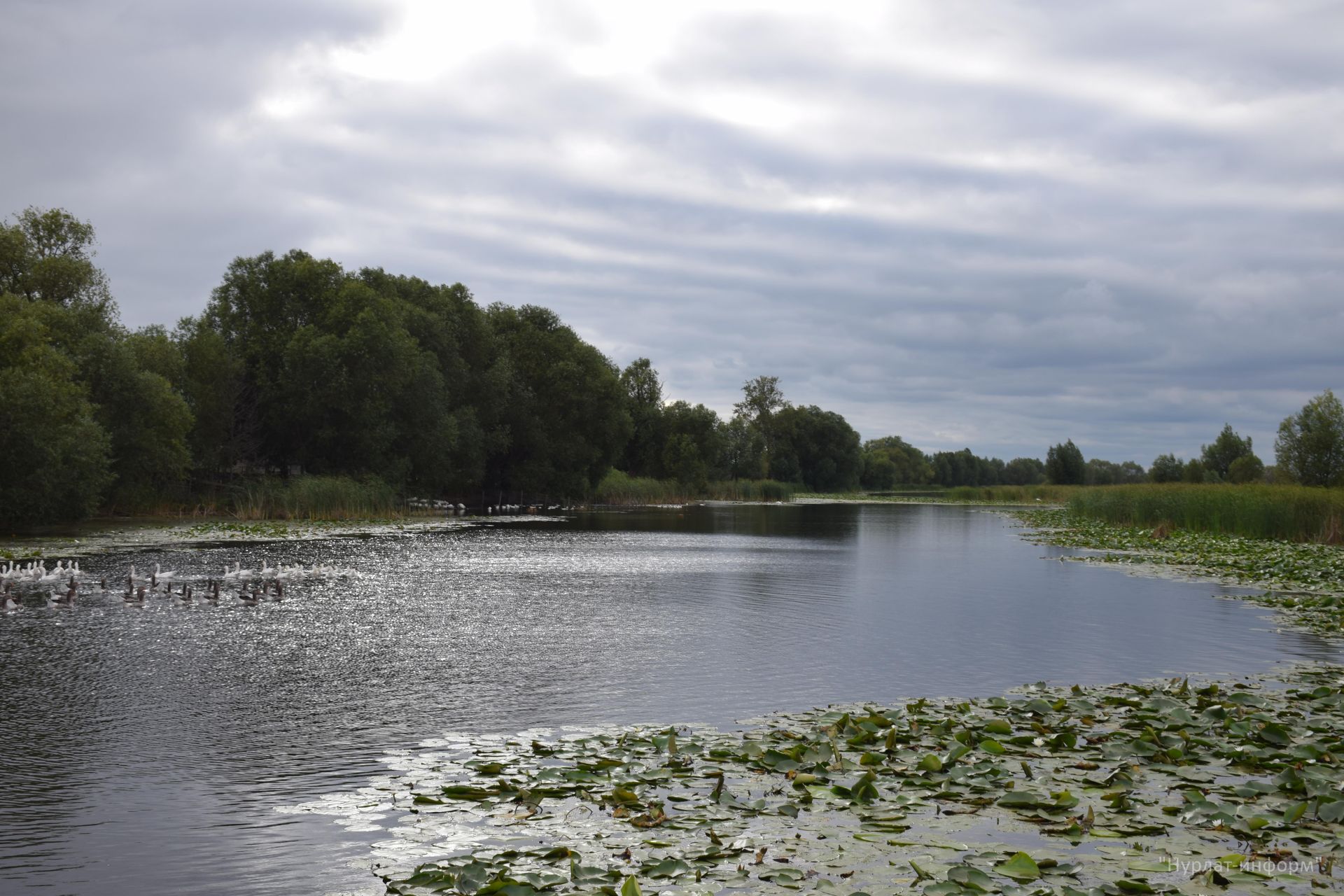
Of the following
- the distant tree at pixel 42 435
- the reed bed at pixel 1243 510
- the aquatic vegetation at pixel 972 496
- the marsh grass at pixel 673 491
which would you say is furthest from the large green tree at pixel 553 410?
the aquatic vegetation at pixel 972 496

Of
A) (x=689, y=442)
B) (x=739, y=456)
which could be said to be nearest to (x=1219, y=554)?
(x=689, y=442)

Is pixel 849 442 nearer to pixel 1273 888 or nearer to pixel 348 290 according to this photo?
pixel 348 290

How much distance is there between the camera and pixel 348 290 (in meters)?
66.3

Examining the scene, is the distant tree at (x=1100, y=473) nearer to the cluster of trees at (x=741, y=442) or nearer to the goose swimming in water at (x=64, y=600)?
the cluster of trees at (x=741, y=442)

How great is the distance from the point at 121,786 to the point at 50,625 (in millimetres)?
11259

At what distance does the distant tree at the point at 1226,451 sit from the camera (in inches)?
4190

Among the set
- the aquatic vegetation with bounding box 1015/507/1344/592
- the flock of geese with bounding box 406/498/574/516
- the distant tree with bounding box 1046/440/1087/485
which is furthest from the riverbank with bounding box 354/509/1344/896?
the distant tree with bounding box 1046/440/1087/485

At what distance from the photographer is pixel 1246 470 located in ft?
320

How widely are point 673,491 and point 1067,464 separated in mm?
56868

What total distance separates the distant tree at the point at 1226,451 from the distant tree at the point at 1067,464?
885 inches

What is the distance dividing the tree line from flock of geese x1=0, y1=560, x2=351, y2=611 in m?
13.7

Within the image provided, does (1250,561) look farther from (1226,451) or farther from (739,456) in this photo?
(739,456)

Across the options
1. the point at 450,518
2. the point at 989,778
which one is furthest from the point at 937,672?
the point at 450,518

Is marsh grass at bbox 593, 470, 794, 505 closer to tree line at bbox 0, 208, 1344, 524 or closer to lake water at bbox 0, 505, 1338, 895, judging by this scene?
tree line at bbox 0, 208, 1344, 524
